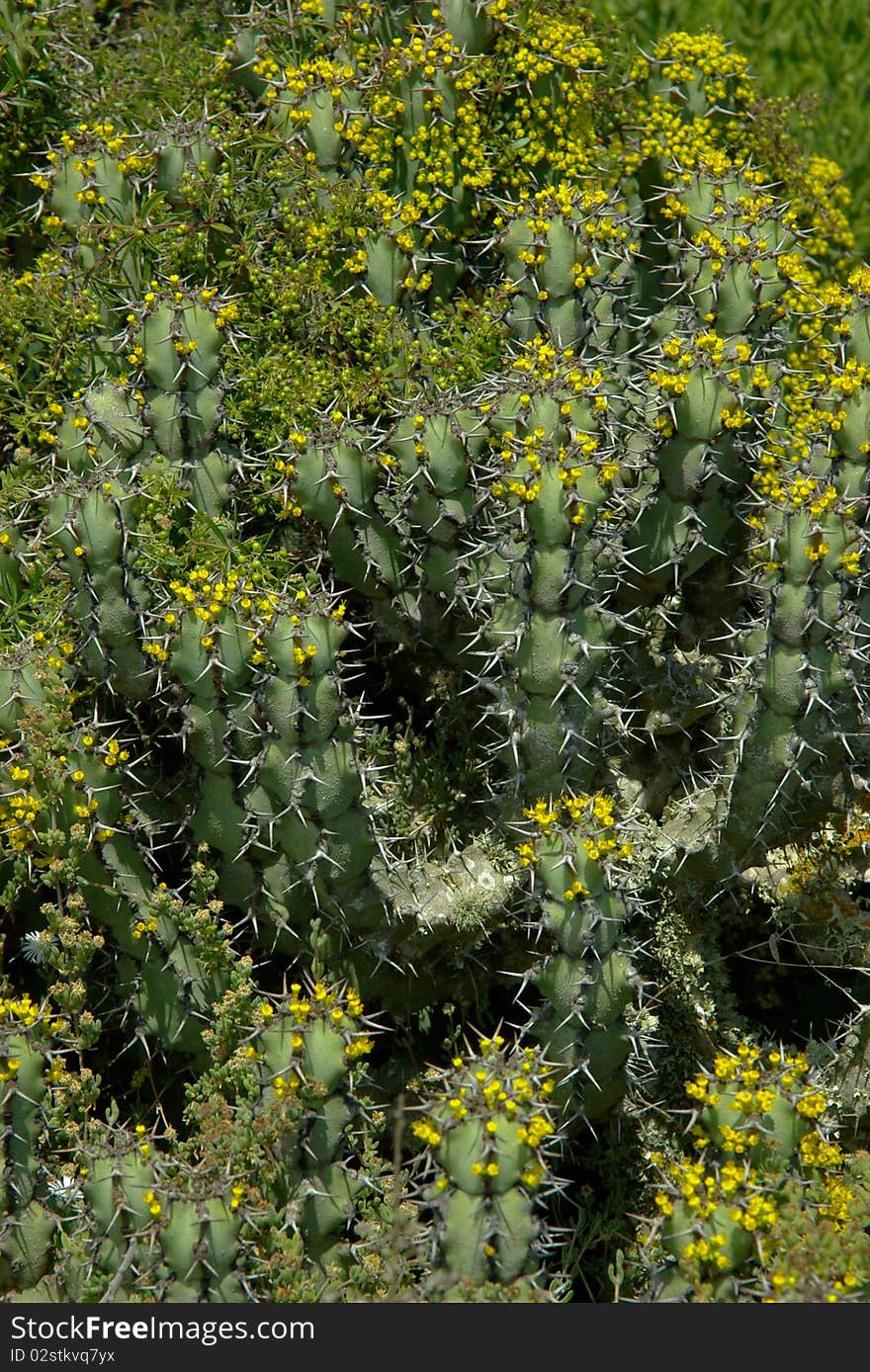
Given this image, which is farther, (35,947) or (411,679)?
(411,679)

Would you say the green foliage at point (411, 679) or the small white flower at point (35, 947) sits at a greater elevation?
the green foliage at point (411, 679)

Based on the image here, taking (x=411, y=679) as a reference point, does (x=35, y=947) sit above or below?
below

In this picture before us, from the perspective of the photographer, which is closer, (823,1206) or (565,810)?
(823,1206)

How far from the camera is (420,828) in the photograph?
4715 millimetres

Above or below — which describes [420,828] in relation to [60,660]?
below

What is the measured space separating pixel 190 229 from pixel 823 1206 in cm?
404

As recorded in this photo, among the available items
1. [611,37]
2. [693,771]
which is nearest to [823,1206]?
[693,771]

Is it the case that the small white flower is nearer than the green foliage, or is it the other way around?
the green foliage

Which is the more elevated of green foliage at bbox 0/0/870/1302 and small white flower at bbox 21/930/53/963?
green foliage at bbox 0/0/870/1302

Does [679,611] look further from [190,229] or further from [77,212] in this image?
[77,212]

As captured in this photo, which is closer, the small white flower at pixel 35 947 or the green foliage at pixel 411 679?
the green foliage at pixel 411 679
